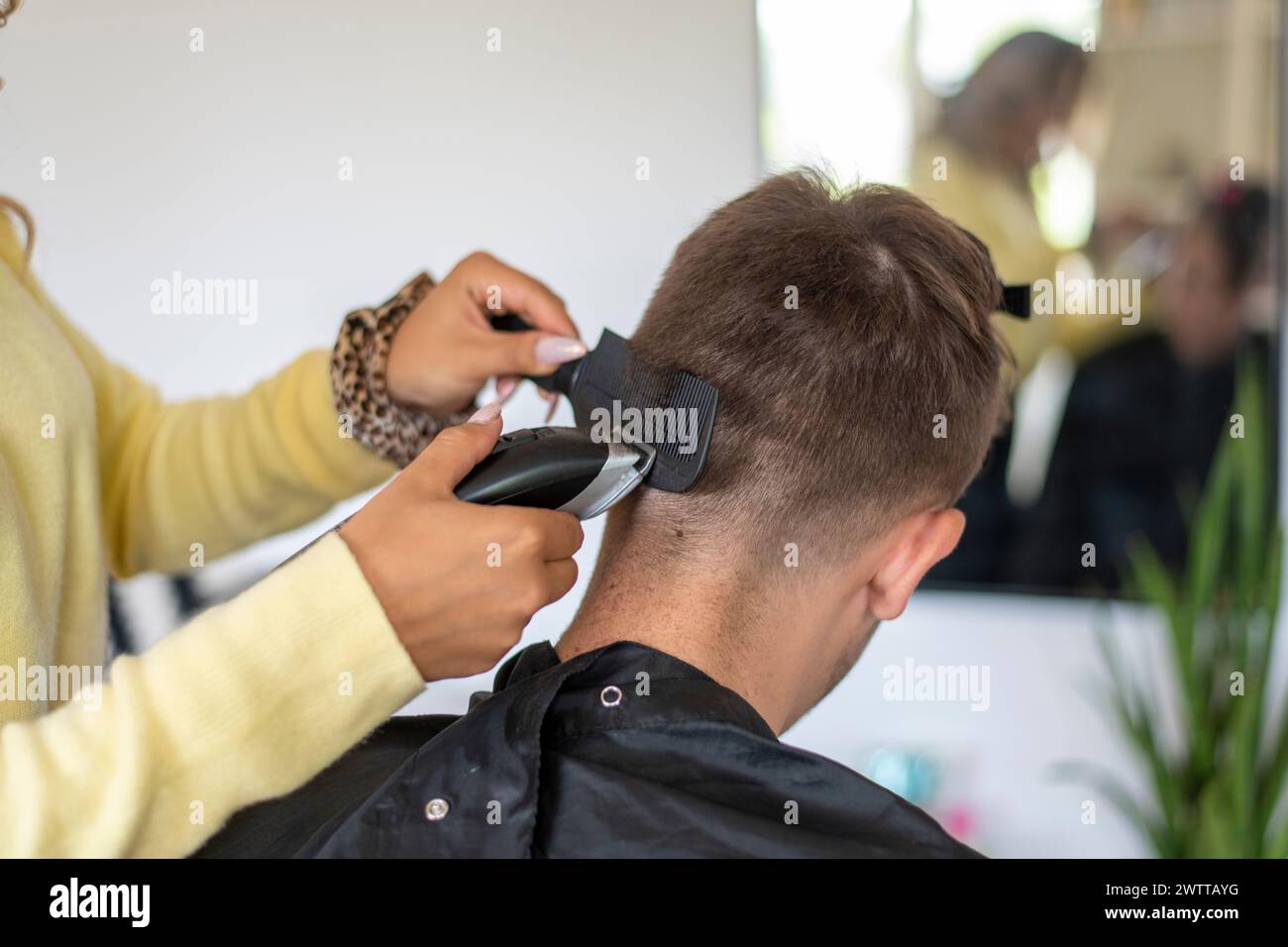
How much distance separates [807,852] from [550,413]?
25.5 inches

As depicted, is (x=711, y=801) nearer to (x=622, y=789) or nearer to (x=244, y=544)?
(x=622, y=789)

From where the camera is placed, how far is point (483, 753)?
3.38 ft

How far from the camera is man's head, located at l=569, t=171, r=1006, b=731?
114 centimetres

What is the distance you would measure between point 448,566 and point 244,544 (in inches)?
33.3

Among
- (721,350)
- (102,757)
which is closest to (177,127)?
(721,350)

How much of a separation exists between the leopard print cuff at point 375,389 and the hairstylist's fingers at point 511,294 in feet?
0.41

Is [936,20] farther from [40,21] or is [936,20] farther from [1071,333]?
[40,21]

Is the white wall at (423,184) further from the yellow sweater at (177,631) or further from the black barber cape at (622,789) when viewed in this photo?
the black barber cape at (622,789)

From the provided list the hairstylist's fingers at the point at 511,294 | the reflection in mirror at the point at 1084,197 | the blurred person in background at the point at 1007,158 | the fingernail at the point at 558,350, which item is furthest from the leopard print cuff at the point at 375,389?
the blurred person in background at the point at 1007,158

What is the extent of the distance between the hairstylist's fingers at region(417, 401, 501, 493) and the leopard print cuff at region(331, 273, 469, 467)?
0.45m

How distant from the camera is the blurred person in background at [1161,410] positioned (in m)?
2.32

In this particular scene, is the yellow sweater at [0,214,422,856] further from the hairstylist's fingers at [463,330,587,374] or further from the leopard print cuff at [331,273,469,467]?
the hairstylist's fingers at [463,330,587,374]

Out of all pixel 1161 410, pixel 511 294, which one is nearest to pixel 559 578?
pixel 511 294

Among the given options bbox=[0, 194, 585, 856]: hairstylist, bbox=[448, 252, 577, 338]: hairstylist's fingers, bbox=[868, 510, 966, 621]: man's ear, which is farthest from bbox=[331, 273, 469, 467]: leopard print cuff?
bbox=[868, 510, 966, 621]: man's ear
